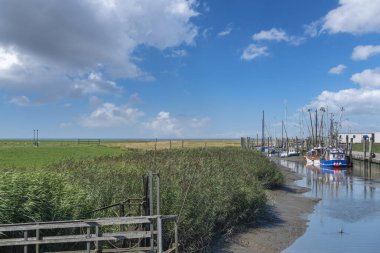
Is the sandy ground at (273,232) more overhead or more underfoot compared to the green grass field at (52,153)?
more underfoot

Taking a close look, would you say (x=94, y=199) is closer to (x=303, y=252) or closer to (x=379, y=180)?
(x=303, y=252)

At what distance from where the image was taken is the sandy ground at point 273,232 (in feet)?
54.8

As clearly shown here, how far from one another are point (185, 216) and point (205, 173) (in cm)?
678

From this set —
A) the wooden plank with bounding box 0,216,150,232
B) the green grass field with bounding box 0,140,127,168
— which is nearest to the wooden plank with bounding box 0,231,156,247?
the wooden plank with bounding box 0,216,150,232

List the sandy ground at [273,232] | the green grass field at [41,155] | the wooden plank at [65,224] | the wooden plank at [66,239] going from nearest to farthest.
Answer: the wooden plank at [65,224], the wooden plank at [66,239], the sandy ground at [273,232], the green grass field at [41,155]

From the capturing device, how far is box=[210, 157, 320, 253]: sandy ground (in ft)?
54.8

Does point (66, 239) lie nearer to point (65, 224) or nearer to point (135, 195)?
point (65, 224)

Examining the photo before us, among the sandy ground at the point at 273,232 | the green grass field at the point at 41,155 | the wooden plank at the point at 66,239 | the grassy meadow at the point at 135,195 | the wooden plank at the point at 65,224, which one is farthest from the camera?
A: the green grass field at the point at 41,155

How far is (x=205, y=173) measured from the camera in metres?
21.1

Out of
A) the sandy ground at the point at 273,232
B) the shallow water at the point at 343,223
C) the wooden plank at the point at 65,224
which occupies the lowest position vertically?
the shallow water at the point at 343,223

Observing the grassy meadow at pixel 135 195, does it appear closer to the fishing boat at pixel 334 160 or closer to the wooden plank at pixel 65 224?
the wooden plank at pixel 65 224

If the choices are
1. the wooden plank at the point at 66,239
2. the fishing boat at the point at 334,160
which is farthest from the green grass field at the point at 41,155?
the fishing boat at the point at 334,160

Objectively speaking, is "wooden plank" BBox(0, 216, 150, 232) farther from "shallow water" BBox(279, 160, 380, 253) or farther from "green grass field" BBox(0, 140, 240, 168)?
"shallow water" BBox(279, 160, 380, 253)

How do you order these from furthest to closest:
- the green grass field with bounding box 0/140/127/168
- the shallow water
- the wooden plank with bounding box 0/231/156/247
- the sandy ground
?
1. the green grass field with bounding box 0/140/127/168
2. the shallow water
3. the sandy ground
4. the wooden plank with bounding box 0/231/156/247
